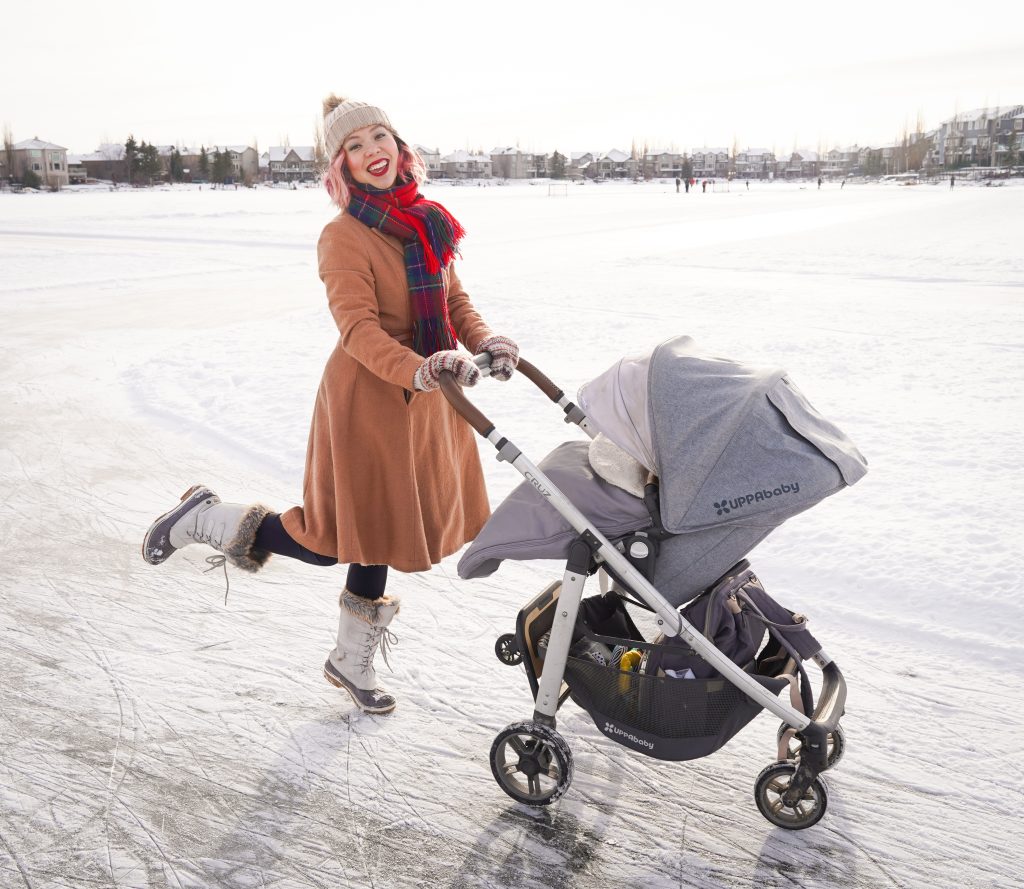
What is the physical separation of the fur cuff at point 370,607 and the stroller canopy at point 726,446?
974mm

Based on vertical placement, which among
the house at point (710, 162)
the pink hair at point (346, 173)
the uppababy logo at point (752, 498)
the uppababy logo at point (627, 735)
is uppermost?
the house at point (710, 162)

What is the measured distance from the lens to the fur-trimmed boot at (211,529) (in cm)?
263

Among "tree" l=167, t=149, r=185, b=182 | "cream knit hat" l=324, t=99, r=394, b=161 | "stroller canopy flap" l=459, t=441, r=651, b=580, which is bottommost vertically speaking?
"stroller canopy flap" l=459, t=441, r=651, b=580

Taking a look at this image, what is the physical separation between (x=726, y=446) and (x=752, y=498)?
0.12m

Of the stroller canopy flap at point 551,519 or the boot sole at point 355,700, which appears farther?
the boot sole at point 355,700

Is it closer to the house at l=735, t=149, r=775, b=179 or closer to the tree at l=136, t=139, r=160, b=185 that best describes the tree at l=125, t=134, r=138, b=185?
the tree at l=136, t=139, r=160, b=185

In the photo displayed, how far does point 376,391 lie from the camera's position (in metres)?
2.38

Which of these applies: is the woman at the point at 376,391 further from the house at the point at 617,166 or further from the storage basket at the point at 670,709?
the house at the point at 617,166

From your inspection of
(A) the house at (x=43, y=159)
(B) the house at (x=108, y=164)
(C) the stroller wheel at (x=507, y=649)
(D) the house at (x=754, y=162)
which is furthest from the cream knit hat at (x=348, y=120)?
(D) the house at (x=754, y=162)

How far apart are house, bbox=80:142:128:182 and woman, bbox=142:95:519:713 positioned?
98323mm

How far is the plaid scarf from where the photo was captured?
7.70 ft

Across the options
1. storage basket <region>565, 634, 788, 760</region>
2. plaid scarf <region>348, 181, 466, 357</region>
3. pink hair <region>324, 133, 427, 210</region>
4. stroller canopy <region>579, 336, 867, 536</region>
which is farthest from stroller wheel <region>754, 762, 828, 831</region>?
pink hair <region>324, 133, 427, 210</region>

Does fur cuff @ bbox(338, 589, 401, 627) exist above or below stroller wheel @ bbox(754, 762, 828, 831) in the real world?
above

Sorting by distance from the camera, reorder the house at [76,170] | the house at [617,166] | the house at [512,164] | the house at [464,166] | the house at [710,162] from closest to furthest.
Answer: the house at [76,170] → the house at [512,164] → the house at [464,166] → the house at [617,166] → the house at [710,162]
